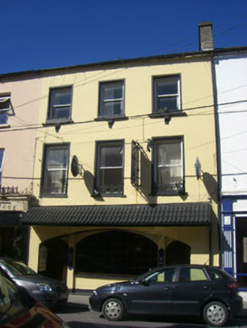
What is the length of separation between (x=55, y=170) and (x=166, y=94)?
5657 millimetres

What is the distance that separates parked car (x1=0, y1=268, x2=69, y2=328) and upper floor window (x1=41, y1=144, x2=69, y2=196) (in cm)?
1098

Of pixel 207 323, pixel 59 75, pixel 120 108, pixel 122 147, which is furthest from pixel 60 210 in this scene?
pixel 207 323

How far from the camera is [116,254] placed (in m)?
13.4

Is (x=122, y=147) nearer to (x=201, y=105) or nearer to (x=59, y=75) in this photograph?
(x=201, y=105)

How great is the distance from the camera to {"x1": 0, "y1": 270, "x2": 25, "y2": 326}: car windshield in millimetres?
2771

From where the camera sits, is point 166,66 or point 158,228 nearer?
point 158,228

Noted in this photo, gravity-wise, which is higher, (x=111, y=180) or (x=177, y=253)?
(x=111, y=180)

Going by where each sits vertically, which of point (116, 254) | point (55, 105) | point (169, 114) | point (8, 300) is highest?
point (55, 105)

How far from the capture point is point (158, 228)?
12.6 m

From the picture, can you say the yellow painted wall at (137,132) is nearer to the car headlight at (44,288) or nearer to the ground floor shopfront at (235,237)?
the ground floor shopfront at (235,237)

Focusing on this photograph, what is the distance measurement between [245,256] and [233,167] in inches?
124

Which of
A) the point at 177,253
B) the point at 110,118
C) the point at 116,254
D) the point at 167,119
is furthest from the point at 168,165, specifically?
the point at 116,254

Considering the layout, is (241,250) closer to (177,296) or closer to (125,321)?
(177,296)

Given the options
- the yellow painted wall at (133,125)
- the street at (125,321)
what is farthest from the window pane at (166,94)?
the street at (125,321)
